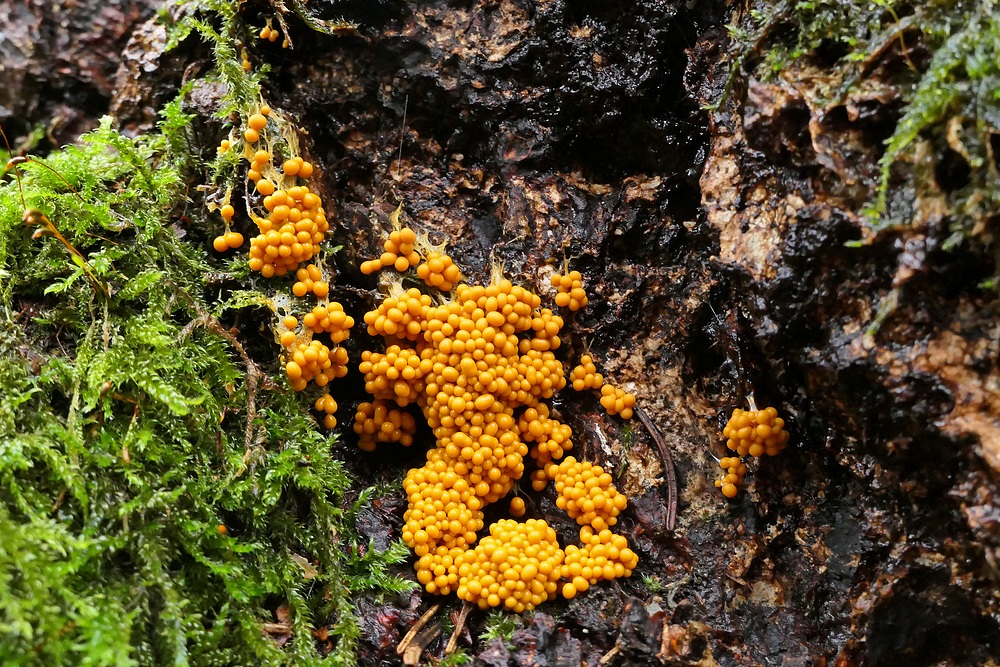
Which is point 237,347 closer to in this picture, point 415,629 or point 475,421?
point 475,421

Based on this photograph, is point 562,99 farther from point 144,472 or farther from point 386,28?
point 144,472

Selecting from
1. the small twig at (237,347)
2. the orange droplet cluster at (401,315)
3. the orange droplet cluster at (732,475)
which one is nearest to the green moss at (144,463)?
the small twig at (237,347)

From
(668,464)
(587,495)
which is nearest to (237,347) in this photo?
(587,495)

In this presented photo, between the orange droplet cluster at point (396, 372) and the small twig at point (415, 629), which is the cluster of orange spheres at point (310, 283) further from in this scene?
the small twig at point (415, 629)

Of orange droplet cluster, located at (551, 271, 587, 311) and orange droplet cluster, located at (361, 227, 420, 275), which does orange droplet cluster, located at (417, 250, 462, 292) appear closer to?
orange droplet cluster, located at (361, 227, 420, 275)

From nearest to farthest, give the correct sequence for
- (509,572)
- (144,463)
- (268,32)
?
(144,463)
(509,572)
(268,32)

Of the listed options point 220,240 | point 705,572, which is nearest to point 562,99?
point 220,240
